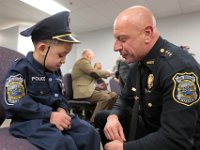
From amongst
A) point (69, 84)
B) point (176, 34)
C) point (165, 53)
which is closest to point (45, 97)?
point (165, 53)

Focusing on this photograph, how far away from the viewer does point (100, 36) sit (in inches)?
269

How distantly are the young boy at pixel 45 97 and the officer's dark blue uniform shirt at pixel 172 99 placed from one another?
0.76 feet

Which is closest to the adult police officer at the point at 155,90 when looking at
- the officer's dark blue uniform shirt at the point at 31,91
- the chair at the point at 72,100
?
→ the officer's dark blue uniform shirt at the point at 31,91

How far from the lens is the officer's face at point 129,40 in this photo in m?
0.92

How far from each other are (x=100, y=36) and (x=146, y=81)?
5.97 meters

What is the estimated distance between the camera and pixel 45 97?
0.91 metres

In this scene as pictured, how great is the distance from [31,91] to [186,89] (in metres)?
0.60

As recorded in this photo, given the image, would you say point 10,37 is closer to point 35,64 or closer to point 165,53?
point 35,64

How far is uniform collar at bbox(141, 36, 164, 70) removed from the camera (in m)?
0.94

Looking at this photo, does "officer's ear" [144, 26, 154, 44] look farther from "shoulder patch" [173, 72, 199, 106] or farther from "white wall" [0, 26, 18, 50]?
"white wall" [0, 26, 18, 50]

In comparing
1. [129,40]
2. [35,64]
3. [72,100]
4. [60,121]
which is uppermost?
[129,40]

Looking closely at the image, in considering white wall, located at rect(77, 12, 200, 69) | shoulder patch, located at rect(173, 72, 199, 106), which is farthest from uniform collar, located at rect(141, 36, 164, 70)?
white wall, located at rect(77, 12, 200, 69)

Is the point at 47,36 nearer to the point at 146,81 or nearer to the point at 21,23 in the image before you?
the point at 146,81

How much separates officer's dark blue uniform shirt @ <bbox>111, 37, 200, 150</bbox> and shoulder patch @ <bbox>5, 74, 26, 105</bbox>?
46 centimetres
